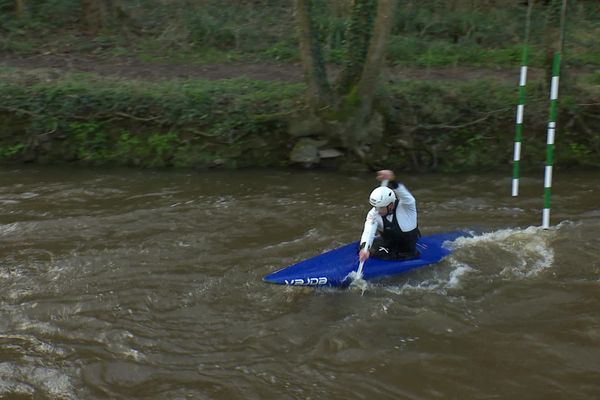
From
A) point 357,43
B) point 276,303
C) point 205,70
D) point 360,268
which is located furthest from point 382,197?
point 205,70

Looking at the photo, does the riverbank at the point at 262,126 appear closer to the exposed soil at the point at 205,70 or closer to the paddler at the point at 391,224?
the exposed soil at the point at 205,70

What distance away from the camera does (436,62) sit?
1338 centimetres

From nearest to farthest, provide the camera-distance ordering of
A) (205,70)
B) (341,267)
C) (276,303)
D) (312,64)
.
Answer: (276,303) → (341,267) → (312,64) → (205,70)

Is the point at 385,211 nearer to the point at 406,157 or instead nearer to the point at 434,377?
the point at 434,377

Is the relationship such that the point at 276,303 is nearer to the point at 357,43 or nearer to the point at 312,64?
the point at 312,64

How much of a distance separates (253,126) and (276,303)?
5.14 meters

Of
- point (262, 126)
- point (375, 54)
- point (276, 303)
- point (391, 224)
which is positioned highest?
point (375, 54)

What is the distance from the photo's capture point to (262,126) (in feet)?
34.7

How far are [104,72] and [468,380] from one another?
10.7 meters

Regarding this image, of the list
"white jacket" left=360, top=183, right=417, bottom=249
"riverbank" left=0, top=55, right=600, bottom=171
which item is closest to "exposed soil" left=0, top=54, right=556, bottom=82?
"riverbank" left=0, top=55, right=600, bottom=171

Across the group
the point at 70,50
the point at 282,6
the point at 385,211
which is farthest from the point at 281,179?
the point at 282,6

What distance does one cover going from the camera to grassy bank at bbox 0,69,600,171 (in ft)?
34.2

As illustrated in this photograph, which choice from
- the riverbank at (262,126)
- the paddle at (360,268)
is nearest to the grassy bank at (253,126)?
the riverbank at (262,126)

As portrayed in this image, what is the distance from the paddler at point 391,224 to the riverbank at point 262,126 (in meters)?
3.91
